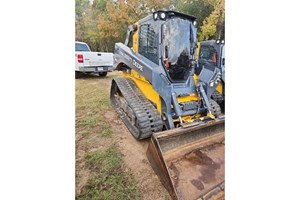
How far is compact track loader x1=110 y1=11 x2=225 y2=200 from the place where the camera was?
0.99m

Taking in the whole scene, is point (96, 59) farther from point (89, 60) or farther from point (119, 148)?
point (119, 148)

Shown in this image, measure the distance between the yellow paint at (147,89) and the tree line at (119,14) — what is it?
48cm

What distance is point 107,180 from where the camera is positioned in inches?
38.4

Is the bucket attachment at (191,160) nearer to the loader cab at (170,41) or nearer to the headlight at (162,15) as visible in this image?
the loader cab at (170,41)

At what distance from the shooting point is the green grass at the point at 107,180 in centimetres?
89

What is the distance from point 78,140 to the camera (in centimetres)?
89

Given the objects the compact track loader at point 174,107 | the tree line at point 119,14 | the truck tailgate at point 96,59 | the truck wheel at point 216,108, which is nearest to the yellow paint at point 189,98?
the compact track loader at point 174,107

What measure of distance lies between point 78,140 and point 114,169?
0.98ft

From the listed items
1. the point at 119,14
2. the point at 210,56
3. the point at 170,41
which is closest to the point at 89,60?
the point at 119,14
